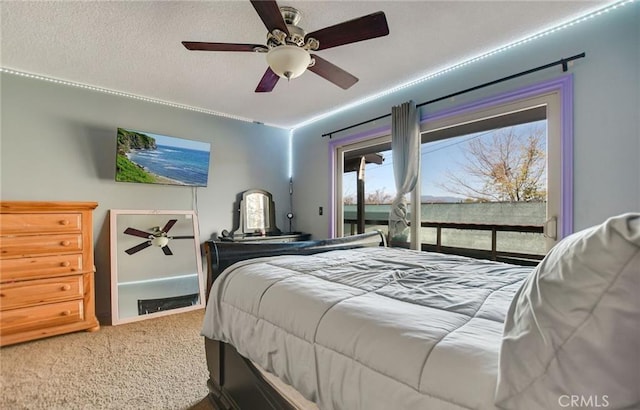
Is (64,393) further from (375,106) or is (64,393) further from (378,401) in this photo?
(375,106)

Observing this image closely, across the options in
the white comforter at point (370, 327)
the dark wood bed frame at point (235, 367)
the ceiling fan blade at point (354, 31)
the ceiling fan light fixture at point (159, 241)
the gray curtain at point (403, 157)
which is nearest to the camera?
the white comforter at point (370, 327)

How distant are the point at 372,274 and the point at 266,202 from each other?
300cm

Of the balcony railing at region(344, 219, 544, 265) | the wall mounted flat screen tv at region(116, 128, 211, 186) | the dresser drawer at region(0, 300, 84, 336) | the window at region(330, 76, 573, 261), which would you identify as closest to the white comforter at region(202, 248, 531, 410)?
the window at region(330, 76, 573, 261)

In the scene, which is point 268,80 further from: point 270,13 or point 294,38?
point 270,13

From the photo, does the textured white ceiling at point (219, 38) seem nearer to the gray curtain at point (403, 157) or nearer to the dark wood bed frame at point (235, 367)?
the gray curtain at point (403, 157)

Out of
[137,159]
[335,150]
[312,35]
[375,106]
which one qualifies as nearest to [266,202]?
[335,150]

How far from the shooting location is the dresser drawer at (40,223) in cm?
234

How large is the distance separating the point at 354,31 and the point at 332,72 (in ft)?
1.70

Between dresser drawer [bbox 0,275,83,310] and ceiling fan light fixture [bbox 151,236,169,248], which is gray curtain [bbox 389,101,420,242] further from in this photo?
dresser drawer [bbox 0,275,83,310]

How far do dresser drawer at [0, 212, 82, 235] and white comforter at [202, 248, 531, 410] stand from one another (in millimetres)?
2012

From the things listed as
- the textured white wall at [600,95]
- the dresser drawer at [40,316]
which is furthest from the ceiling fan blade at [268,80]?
the dresser drawer at [40,316]

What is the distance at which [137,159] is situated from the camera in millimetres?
3156

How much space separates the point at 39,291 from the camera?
2.43 meters

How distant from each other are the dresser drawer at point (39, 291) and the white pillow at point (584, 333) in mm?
3256
